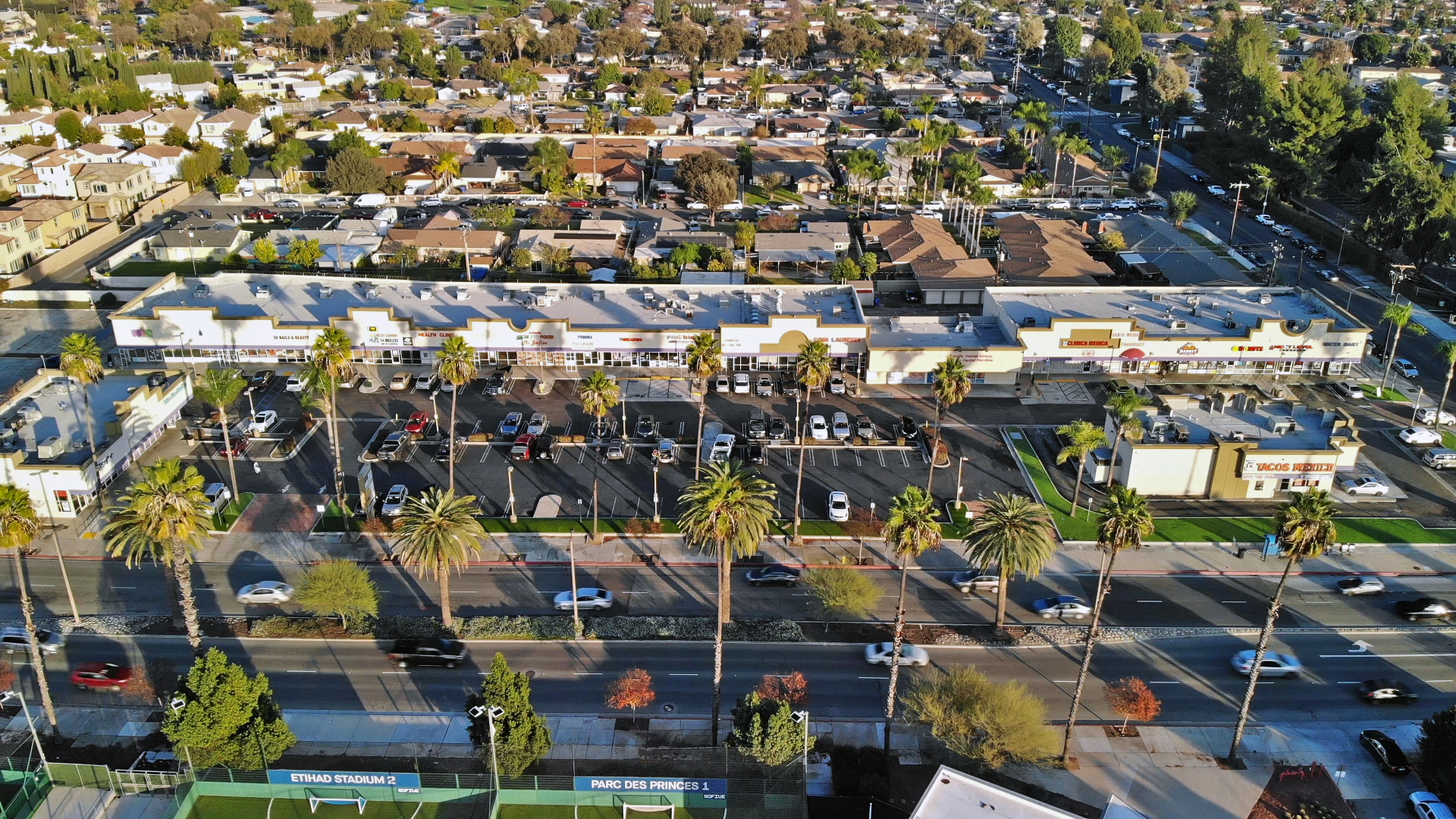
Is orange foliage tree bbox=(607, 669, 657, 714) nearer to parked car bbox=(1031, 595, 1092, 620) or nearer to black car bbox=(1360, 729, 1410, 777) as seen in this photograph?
parked car bbox=(1031, 595, 1092, 620)

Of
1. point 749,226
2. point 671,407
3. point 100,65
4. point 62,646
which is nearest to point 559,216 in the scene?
point 749,226

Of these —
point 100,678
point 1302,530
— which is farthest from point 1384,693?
point 100,678

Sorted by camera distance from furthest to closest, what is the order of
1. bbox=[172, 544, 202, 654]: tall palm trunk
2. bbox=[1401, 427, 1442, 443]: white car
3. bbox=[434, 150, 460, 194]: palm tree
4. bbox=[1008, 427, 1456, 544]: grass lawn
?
bbox=[434, 150, 460, 194]: palm tree
bbox=[1401, 427, 1442, 443]: white car
bbox=[1008, 427, 1456, 544]: grass lawn
bbox=[172, 544, 202, 654]: tall palm trunk

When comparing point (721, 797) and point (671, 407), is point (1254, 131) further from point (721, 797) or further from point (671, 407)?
point (721, 797)

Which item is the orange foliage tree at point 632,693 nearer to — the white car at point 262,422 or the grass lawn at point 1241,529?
the grass lawn at point 1241,529

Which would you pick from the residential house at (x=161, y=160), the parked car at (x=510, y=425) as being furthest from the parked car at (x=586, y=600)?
the residential house at (x=161, y=160)

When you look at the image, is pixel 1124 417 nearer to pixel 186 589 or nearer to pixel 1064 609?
pixel 1064 609

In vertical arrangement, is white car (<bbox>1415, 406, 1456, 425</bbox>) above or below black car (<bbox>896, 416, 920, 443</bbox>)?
above

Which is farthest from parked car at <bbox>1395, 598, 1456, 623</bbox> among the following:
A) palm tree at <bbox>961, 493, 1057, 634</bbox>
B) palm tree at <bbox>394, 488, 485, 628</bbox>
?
palm tree at <bbox>394, 488, 485, 628</bbox>
